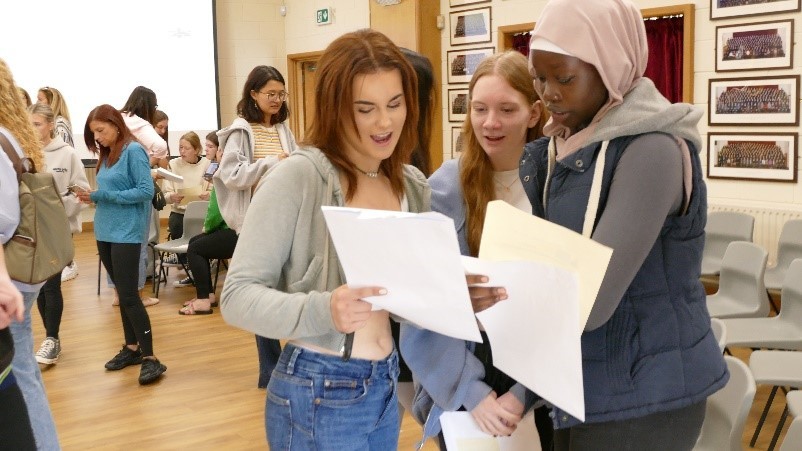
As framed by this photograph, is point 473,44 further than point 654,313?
Yes

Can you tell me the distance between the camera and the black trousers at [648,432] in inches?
60.3

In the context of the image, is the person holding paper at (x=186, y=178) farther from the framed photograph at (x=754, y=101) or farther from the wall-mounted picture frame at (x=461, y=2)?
the framed photograph at (x=754, y=101)

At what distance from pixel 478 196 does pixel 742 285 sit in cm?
298

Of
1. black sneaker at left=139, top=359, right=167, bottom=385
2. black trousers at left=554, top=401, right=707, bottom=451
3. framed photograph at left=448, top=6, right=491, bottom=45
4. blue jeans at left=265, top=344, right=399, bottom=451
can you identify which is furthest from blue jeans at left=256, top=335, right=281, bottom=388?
framed photograph at left=448, top=6, right=491, bottom=45

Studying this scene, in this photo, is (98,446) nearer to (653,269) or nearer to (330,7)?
(653,269)

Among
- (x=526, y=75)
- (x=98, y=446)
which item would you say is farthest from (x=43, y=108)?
(x=526, y=75)

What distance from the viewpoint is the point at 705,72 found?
6.71 m

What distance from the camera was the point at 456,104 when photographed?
354 inches

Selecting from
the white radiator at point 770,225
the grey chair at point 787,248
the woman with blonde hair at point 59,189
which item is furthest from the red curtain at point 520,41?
Answer: the woman with blonde hair at point 59,189

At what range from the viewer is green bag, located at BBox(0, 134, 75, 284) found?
2.75 m

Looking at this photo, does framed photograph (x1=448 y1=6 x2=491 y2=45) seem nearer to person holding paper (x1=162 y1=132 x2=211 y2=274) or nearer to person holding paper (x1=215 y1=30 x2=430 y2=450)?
person holding paper (x1=162 y1=132 x2=211 y2=274)

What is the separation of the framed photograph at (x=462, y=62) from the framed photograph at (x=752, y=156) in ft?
8.72

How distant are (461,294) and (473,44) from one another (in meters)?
7.65

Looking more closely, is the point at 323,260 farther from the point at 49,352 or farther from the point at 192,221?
the point at 192,221
